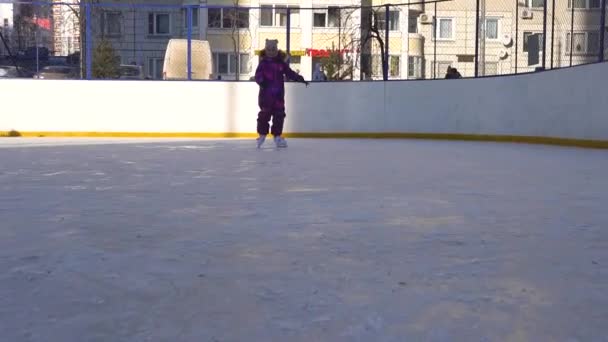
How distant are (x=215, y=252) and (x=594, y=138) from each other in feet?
33.1

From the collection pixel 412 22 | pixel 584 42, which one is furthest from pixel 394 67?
pixel 412 22

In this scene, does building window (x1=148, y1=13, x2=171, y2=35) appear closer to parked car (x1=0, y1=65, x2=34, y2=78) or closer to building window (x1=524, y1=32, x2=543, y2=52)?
parked car (x1=0, y1=65, x2=34, y2=78)

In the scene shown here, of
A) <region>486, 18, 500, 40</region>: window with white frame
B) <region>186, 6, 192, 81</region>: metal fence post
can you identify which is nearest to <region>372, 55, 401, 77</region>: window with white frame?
<region>486, 18, 500, 40</region>: window with white frame

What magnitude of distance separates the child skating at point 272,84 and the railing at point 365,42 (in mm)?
2223

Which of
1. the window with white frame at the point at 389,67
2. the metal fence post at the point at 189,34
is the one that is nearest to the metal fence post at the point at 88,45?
the metal fence post at the point at 189,34

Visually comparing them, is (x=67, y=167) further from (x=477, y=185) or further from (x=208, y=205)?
(x=477, y=185)

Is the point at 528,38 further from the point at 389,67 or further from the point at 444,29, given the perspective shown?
the point at 444,29

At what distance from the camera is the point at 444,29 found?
17844 mm

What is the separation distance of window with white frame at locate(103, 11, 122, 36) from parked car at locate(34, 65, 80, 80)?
2909mm

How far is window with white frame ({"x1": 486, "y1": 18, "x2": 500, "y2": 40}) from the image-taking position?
17228mm

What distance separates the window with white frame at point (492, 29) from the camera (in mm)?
17228

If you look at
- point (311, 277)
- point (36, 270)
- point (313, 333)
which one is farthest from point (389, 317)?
point (36, 270)

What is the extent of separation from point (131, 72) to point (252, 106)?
119 inches

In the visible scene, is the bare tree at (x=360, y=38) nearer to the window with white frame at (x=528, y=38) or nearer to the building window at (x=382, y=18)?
the building window at (x=382, y=18)
